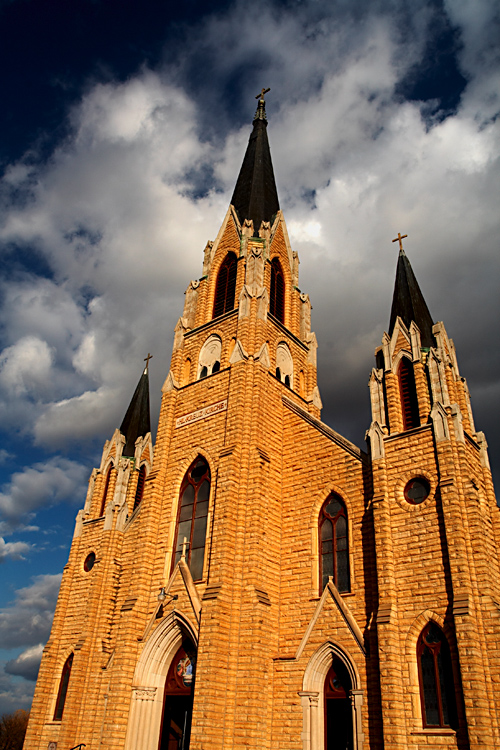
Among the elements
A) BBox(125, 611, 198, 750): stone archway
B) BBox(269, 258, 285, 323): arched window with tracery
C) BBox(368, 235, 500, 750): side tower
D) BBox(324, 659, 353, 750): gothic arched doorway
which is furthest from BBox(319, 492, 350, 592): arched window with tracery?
BBox(269, 258, 285, 323): arched window with tracery

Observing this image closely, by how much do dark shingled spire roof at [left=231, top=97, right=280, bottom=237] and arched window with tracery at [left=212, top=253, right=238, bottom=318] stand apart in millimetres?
1915

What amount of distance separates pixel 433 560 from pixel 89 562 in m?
15.5

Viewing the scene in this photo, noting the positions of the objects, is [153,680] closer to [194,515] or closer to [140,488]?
[194,515]

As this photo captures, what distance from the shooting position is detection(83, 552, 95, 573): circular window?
81.8 feet

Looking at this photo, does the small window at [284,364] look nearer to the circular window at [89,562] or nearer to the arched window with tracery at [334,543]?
the arched window with tracery at [334,543]

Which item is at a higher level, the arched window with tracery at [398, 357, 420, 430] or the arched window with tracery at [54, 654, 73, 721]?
the arched window with tracery at [398, 357, 420, 430]

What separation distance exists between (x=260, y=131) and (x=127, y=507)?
21976mm

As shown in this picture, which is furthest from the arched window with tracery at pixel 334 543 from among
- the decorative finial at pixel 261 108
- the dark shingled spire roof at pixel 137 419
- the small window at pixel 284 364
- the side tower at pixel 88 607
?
the decorative finial at pixel 261 108

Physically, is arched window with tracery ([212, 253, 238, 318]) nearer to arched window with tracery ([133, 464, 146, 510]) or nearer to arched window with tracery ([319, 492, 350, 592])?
arched window with tracery ([133, 464, 146, 510])

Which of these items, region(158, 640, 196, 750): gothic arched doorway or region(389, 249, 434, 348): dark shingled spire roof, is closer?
region(158, 640, 196, 750): gothic arched doorway

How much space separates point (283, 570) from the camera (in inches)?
721

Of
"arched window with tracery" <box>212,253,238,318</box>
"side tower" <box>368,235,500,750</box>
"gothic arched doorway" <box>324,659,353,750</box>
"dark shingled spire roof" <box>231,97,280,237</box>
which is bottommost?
"gothic arched doorway" <box>324,659,353,750</box>

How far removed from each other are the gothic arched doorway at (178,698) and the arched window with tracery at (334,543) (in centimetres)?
481

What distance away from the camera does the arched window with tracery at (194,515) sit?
19.1 m
